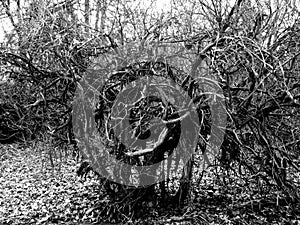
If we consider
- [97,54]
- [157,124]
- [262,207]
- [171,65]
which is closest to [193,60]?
[171,65]

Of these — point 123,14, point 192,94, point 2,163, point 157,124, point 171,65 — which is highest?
point 123,14

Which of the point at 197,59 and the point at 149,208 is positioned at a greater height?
the point at 197,59

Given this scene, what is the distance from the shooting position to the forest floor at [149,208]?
446cm

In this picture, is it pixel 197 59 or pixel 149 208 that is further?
pixel 149 208

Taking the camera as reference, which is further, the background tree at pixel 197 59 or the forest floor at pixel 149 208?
the forest floor at pixel 149 208

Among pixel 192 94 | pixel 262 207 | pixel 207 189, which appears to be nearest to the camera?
pixel 192 94

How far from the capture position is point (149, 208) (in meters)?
4.52

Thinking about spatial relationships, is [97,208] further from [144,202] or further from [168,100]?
[168,100]

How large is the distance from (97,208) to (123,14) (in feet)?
7.16

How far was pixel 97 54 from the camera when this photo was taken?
4.27 meters

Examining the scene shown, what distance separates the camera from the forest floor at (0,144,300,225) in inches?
175

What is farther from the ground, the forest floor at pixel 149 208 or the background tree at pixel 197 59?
the background tree at pixel 197 59

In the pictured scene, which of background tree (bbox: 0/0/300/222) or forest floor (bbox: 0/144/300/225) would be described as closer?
background tree (bbox: 0/0/300/222)

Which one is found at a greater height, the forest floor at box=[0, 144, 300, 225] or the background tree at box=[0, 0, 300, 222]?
the background tree at box=[0, 0, 300, 222]
